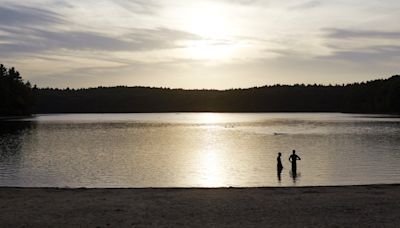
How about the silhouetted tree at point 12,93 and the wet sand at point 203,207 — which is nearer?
the wet sand at point 203,207

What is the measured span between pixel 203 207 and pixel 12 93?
154405 millimetres

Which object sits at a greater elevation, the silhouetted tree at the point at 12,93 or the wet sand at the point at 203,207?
the silhouetted tree at the point at 12,93

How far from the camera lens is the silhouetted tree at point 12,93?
15950 centimetres

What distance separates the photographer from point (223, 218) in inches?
699

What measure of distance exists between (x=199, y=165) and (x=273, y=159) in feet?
27.0

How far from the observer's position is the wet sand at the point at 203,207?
1714cm

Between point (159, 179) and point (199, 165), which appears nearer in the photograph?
point (159, 179)

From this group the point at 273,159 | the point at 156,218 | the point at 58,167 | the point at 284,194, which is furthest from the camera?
the point at 273,159

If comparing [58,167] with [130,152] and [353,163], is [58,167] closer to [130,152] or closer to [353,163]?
[130,152]

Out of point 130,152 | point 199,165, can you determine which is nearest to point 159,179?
point 199,165

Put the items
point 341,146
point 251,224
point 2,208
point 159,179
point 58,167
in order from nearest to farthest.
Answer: point 251,224 < point 2,208 < point 159,179 < point 58,167 < point 341,146

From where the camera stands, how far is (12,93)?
163 metres

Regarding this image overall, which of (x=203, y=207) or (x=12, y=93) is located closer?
(x=203, y=207)

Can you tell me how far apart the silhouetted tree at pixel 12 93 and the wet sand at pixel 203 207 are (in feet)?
469
